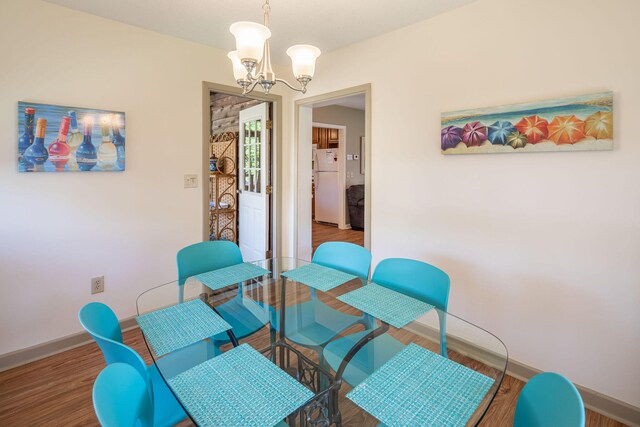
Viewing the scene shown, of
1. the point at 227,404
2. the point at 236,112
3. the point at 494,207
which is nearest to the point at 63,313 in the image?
the point at 227,404

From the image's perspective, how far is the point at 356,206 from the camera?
6629 millimetres

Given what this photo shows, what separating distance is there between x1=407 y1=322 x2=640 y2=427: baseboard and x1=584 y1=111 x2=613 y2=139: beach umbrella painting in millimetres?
1327

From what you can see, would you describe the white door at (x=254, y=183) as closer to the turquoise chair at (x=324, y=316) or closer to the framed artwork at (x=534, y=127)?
the turquoise chair at (x=324, y=316)

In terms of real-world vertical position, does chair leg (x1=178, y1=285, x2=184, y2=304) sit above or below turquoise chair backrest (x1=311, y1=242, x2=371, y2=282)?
below

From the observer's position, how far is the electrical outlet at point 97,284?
8.20ft

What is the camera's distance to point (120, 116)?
2506 mm

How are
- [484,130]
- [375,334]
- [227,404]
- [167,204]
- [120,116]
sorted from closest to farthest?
[227,404] < [375,334] < [484,130] < [120,116] < [167,204]

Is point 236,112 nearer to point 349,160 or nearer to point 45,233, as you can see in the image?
point 349,160

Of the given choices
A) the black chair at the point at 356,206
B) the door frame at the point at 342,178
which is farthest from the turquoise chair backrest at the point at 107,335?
the door frame at the point at 342,178

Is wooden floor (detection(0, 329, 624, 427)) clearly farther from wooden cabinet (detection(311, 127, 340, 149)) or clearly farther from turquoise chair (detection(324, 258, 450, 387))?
wooden cabinet (detection(311, 127, 340, 149))

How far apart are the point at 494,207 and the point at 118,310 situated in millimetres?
2969

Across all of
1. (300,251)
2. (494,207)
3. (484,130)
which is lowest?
(300,251)

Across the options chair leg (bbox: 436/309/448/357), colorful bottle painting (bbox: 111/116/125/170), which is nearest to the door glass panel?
colorful bottle painting (bbox: 111/116/125/170)

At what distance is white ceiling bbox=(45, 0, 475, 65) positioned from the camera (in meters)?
2.18
